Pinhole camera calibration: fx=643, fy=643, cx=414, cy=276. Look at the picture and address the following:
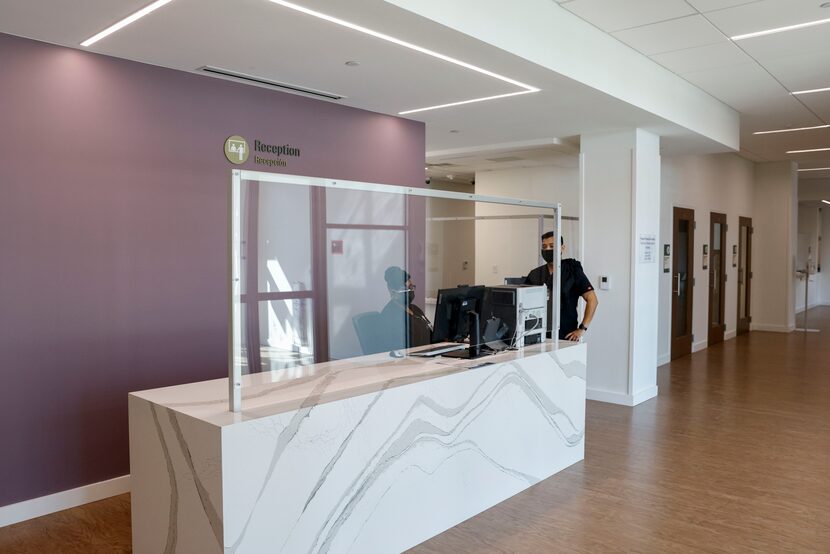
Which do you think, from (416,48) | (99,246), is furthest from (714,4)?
(99,246)

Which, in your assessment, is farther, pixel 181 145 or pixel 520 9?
pixel 181 145

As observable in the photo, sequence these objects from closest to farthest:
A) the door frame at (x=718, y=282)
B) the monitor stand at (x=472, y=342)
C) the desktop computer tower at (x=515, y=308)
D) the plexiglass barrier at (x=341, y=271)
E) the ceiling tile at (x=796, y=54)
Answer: the plexiglass barrier at (x=341, y=271) < the monitor stand at (x=472, y=342) < the desktop computer tower at (x=515, y=308) < the ceiling tile at (x=796, y=54) < the door frame at (x=718, y=282)

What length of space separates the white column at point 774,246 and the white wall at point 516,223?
6.27m

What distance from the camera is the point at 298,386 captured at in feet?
10.3

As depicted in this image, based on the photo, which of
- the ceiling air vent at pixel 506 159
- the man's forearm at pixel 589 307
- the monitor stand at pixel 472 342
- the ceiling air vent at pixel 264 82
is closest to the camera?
the monitor stand at pixel 472 342

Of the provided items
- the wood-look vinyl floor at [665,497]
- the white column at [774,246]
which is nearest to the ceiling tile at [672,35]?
the wood-look vinyl floor at [665,497]

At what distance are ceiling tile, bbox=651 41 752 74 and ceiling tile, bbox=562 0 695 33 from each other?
862 millimetres

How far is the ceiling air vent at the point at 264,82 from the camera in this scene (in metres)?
4.45

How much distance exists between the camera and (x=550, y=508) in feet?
12.8

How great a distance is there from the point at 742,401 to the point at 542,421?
3490 millimetres

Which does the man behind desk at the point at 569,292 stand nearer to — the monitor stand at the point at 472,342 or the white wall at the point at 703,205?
the monitor stand at the point at 472,342

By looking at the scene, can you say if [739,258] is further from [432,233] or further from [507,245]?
[432,233]

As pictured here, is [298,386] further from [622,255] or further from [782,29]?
[622,255]

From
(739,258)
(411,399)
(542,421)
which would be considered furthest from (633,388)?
(739,258)
